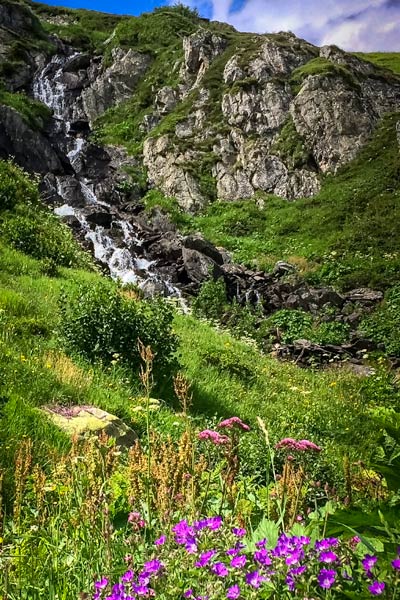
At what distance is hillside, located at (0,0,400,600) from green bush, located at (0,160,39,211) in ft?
0.85

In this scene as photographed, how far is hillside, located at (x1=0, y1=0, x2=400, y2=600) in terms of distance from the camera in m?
2.08

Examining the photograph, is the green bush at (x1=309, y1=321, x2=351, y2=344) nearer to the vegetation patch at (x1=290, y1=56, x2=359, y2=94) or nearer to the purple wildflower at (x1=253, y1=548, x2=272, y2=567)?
the purple wildflower at (x1=253, y1=548, x2=272, y2=567)

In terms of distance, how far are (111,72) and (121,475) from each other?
55113 mm

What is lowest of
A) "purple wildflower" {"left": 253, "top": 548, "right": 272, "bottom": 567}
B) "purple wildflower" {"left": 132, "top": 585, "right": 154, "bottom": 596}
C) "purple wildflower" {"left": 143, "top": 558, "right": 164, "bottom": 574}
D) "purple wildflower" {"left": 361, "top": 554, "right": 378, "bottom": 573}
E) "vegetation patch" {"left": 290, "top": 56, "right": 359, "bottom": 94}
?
"purple wildflower" {"left": 132, "top": 585, "right": 154, "bottom": 596}

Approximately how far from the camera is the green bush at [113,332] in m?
8.95

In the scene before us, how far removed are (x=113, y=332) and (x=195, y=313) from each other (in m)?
11.7

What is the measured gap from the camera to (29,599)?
7.84ft

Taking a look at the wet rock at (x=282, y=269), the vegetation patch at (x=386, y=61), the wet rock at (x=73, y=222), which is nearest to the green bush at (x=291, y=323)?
the wet rock at (x=282, y=269)

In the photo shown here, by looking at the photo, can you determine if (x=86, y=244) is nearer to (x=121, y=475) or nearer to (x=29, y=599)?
(x=121, y=475)

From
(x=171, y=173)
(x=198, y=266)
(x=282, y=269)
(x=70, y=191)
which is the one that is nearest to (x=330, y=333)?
(x=282, y=269)

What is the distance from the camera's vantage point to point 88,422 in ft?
19.0

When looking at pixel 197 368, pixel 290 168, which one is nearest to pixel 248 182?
pixel 290 168

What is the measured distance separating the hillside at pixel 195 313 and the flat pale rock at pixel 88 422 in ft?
0.14

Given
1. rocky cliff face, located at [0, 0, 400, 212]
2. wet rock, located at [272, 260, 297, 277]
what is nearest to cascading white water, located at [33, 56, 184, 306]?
rocky cliff face, located at [0, 0, 400, 212]
